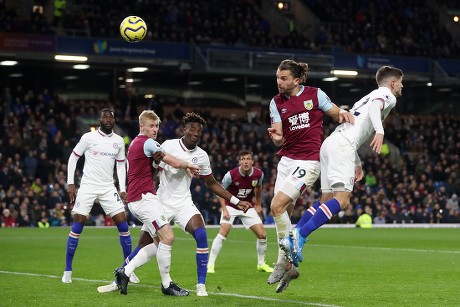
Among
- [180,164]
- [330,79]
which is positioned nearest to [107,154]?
[180,164]

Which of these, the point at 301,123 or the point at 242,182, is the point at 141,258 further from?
the point at 242,182

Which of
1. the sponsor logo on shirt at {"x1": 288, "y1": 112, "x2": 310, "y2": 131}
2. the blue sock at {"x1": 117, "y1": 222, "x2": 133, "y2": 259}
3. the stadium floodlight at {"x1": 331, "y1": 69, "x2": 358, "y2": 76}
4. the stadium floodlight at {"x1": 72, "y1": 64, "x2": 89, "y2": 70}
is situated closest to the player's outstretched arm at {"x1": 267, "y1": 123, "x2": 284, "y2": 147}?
the sponsor logo on shirt at {"x1": 288, "y1": 112, "x2": 310, "y2": 131}

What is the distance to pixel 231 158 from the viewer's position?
39.6m

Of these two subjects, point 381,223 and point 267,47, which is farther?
point 267,47

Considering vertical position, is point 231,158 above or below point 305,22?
below

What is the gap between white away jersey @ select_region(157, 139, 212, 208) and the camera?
1242cm

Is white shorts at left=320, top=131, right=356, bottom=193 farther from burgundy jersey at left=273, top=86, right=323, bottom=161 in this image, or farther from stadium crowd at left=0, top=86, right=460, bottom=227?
stadium crowd at left=0, top=86, right=460, bottom=227

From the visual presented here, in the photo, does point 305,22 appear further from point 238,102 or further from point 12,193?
point 12,193

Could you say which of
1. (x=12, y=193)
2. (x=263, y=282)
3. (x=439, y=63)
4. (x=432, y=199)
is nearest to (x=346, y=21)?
(x=439, y=63)

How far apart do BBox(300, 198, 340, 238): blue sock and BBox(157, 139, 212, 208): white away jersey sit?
193 cm

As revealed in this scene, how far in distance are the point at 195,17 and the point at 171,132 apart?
8200 mm

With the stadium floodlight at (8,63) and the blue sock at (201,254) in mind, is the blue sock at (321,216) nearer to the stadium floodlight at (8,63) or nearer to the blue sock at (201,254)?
the blue sock at (201,254)

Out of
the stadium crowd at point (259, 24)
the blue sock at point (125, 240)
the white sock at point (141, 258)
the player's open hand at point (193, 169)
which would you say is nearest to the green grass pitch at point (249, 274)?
the white sock at point (141, 258)

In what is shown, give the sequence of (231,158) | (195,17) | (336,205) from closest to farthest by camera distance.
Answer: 1. (336,205)
2. (231,158)
3. (195,17)
